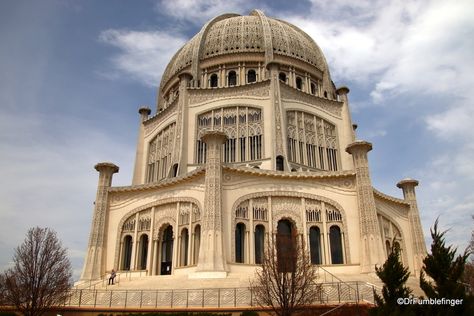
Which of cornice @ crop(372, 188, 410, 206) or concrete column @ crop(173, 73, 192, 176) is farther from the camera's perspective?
concrete column @ crop(173, 73, 192, 176)

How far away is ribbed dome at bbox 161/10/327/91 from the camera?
1781 inches

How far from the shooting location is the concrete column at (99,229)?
3048 cm

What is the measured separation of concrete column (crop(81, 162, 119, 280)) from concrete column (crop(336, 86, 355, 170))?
21106mm

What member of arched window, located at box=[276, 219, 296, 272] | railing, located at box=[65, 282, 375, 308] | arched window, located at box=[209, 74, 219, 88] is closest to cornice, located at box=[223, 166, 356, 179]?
arched window, located at box=[276, 219, 296, 272]

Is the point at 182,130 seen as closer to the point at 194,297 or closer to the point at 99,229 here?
the point at 99,229

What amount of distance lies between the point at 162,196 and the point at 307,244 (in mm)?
11184

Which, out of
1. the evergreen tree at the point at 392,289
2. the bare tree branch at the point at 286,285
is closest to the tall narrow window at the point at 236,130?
the bare tree branch at the point at 286,285

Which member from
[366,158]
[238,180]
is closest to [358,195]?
[366,158]

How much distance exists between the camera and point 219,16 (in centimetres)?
5256

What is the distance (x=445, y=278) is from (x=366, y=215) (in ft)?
49.3

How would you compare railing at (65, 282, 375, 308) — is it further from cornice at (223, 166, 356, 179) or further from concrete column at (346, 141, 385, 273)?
cornice at (223, 166, 356, 179)

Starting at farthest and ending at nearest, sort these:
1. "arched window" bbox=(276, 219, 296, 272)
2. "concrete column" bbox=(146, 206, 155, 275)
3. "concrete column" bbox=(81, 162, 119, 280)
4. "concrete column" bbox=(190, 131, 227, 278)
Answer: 1. "concrete column" bbox=(81, 162, 119, 280)
2. "concrete column" bbox=(146, 206, 155, 275)
3. "concrete column" bbox=(190, 131, 227, 278)
4. "arched window" bbox=(276, 219, 296, 272)

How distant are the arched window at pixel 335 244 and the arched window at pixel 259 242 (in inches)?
189

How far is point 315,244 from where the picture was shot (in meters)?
29.7
